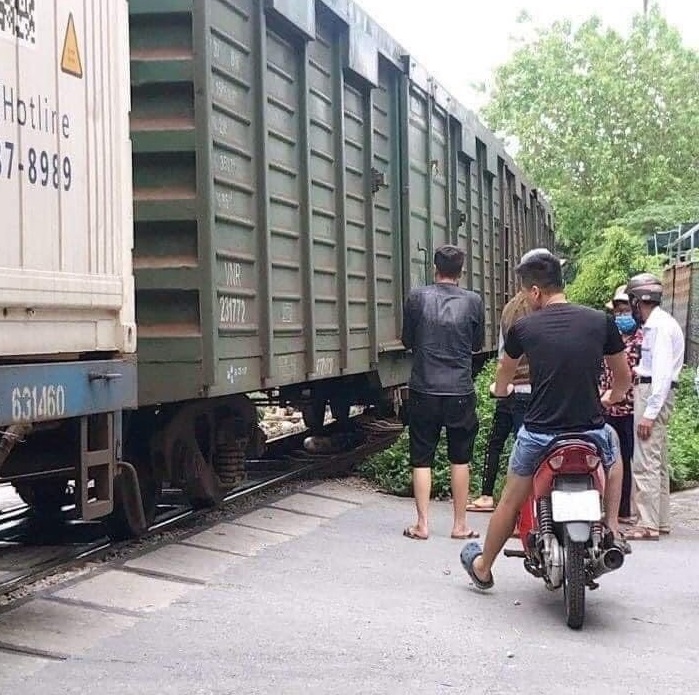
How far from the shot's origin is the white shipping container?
14.8 ft

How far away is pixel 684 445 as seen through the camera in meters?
10.5

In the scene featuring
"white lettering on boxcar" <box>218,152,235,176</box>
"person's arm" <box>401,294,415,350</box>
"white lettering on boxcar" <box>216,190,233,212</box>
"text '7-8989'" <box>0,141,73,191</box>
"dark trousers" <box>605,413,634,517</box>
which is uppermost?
"white lettering on boxcar" <box>218,152,235,176</box>

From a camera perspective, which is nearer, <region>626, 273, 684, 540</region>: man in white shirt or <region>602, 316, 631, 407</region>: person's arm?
<region>602, 316, 631, 407</region>: person's arm

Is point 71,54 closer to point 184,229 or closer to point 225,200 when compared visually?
point 184,229

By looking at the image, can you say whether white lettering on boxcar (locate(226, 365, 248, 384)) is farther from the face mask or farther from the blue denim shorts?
the face mask

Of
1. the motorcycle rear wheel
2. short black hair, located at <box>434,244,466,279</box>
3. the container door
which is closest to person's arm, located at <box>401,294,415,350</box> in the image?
short black hair, located at <box>434,244,466,279</box>

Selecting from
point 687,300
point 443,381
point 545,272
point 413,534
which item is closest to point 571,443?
point 545,272

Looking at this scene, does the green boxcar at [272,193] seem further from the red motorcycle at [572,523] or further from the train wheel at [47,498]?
the red motorcycle at [572,523]

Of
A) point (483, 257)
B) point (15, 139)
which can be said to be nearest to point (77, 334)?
point (15, 139)

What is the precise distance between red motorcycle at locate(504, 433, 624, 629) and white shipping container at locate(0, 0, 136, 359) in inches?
80.5

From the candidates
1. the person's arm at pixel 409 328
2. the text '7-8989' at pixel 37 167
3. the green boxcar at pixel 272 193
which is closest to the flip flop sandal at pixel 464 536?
the person's arm at pixel 409 328

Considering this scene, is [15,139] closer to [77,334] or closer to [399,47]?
[77,334]

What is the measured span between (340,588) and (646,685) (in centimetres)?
182

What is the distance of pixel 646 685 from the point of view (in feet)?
14.6
